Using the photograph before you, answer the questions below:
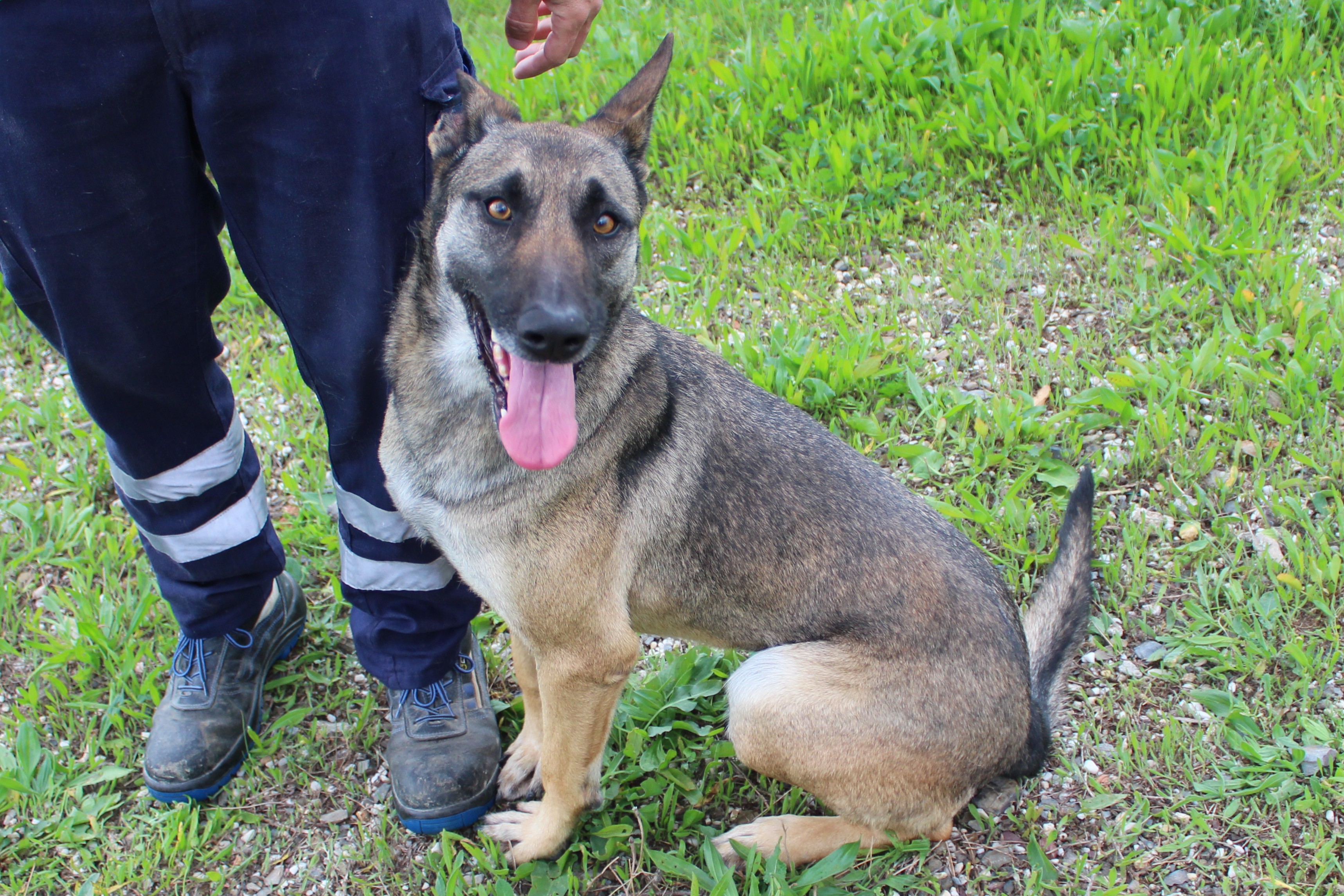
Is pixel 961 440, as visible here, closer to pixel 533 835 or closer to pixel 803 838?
pixel 803 838

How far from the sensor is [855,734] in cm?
239

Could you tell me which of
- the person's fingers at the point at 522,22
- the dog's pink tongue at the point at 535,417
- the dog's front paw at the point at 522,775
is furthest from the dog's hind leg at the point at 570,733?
the person's fingers at the point at 522,22

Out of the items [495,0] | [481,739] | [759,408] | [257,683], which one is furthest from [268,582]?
[495,0]

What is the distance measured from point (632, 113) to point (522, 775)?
202cm

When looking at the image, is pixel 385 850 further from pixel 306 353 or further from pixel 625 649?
pixel 306 353

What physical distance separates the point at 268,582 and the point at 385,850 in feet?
3.18

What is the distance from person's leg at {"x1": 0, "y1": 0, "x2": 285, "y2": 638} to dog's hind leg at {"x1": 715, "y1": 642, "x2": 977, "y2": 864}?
168 cm

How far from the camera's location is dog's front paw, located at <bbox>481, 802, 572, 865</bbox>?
268 centimetres

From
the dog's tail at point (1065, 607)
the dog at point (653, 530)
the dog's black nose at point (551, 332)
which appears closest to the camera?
the dog's black nose at point (551, 332)

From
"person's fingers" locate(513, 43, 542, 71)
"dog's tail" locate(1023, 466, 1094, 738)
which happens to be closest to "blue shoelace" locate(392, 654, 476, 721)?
"dog's tail" locate(1023, 466, 1094, 738)

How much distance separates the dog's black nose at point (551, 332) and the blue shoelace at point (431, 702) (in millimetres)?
1385

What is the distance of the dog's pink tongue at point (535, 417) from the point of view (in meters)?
2.17

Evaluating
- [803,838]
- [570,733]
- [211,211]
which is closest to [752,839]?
[803,838]

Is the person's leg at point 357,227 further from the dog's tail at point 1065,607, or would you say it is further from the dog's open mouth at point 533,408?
the dog's tail at point 1065,607
